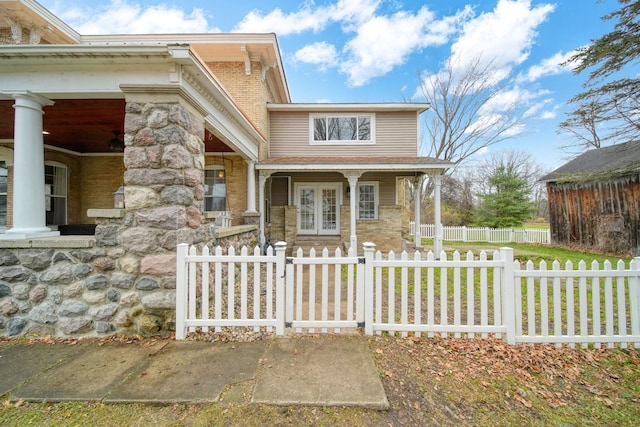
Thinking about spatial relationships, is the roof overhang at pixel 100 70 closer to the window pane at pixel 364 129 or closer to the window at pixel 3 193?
the window at pixel 3 193

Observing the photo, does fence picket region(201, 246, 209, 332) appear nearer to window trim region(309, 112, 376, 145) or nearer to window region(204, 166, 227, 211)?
window region(204, 166, 227, 211)

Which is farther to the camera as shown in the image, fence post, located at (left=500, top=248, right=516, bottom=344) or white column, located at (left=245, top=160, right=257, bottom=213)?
white column, located at (left=245, top=160, right=257, bottom=213)

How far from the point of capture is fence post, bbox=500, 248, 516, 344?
9.34 feet

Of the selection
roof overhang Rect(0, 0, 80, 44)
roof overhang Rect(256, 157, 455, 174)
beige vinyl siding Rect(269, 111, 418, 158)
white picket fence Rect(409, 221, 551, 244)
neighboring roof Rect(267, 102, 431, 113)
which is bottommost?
white picket fence Rect(409, 221, 551, 244)

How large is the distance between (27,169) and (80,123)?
235 cm

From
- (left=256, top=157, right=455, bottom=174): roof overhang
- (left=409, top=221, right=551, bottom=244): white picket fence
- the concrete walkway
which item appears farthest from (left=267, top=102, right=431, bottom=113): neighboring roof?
the concrete walkway

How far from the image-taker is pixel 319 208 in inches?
405

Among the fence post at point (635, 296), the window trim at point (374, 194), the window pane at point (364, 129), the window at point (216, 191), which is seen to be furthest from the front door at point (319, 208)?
the fence post at point (635, 296)

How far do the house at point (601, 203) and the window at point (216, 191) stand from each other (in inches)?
486

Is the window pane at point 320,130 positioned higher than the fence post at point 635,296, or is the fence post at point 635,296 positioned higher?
the window pane at point 320,130

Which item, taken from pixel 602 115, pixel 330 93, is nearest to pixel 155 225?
pixel 602 115

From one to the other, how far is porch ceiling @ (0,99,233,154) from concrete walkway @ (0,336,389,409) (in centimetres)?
335

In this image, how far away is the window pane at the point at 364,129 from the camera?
998 cm

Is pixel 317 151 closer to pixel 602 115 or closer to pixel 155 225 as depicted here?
pixel 155 225
